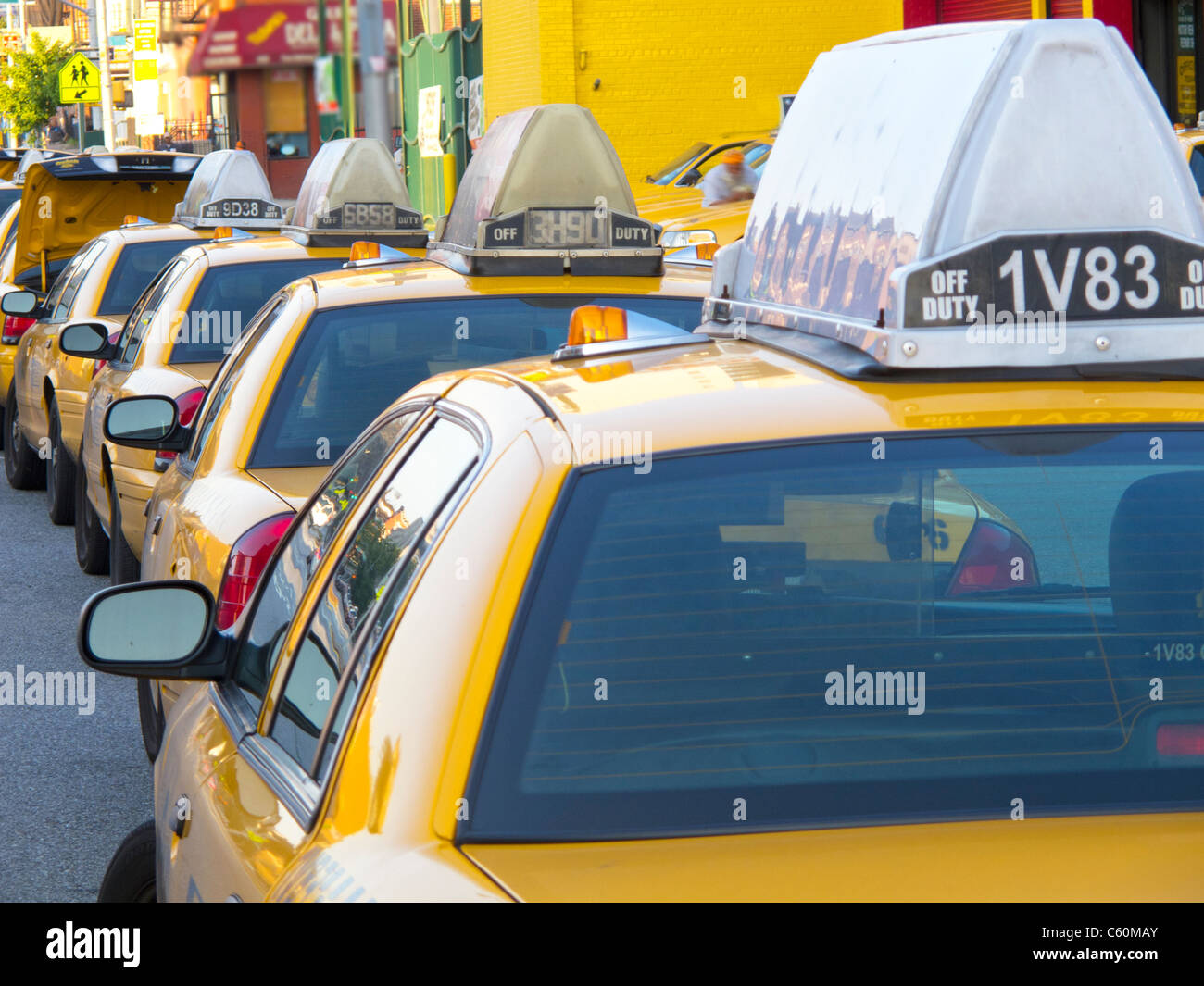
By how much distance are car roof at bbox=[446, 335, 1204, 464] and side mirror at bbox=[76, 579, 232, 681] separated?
3.29 ft

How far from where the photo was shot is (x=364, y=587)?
2670 mm

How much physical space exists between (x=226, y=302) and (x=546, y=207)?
2.58 meters

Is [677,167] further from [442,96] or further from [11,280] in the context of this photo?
[11,280]

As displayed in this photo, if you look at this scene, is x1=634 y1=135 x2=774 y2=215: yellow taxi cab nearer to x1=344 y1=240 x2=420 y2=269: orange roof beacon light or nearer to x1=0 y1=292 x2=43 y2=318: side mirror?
x1=0 y1=292 x2=43 y2=318: side mirror

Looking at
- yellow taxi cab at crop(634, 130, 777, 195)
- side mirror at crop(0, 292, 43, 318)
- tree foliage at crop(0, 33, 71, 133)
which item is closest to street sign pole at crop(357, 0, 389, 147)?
side mirror at crop(0, 292, 43, 318)

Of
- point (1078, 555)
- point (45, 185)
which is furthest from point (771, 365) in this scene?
point (45, 185)

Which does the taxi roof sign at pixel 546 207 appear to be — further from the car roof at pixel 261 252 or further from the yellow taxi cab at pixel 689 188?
the yellow taxi cab at pixel 689 188

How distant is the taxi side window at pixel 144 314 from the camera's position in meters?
8.30

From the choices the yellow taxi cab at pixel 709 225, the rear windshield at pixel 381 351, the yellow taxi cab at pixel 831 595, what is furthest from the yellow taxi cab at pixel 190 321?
the yellow taxi cab at pixel 709 225

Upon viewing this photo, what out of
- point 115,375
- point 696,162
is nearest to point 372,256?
point 115,375

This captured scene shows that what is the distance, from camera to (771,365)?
2.61 meters

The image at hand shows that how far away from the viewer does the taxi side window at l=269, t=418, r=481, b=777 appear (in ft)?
7.89
